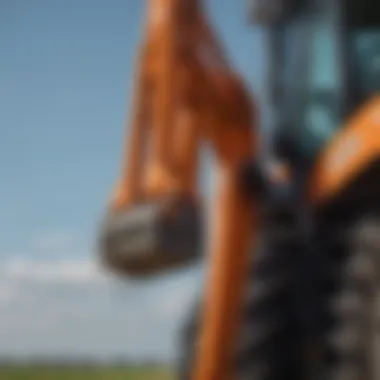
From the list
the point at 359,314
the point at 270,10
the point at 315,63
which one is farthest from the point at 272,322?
the point at 270,10

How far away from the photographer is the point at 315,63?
10.7 ft

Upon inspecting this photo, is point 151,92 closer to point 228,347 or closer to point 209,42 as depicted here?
point 209,42

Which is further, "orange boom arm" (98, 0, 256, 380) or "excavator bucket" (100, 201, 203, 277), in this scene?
"orange boom arm" (98, 0, 256, 380)

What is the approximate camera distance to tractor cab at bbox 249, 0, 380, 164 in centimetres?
312

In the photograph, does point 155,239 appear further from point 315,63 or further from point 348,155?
point 315,63

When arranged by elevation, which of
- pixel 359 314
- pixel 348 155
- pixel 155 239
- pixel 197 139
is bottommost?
pixel 359 314

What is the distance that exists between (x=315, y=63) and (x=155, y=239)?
69 cm

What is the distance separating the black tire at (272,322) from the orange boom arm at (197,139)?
2.0 inches

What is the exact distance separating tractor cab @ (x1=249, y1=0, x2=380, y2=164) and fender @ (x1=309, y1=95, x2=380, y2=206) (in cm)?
7

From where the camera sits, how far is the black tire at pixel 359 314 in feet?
9.23

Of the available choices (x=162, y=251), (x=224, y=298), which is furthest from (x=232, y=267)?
(x=162, y=251)

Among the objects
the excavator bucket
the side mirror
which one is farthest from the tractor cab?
the excavator bucket

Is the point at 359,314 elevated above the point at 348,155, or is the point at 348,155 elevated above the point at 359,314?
the point at 348,155

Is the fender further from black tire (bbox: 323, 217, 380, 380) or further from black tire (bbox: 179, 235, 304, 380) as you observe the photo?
black tire (bbox: 179, 235, 304, 380)
